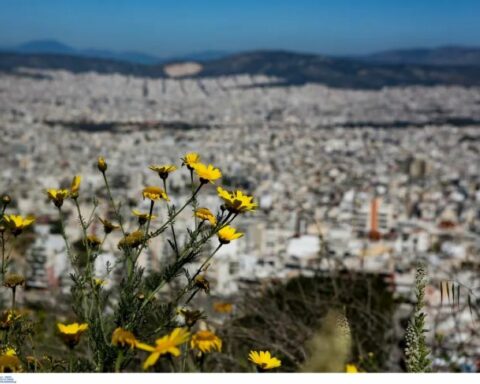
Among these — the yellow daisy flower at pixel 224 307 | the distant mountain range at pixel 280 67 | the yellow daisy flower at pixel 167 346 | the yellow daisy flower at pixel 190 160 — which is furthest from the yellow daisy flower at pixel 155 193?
the distant mountain range at pixel 280 67

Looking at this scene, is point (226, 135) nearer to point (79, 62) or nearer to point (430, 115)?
point (79, 62)

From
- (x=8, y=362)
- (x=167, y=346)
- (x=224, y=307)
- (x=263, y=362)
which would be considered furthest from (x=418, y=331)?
(x=224, y=307)

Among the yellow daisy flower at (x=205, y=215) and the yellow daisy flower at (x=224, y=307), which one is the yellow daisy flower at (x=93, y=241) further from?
the yellow daisy flower at (x=224, y=307)

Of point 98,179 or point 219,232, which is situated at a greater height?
point 219,232

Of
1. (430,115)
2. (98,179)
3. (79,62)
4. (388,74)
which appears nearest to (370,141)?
(388,74)

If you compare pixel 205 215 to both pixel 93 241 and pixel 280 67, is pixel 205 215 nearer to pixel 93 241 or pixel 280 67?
pixel 93 241

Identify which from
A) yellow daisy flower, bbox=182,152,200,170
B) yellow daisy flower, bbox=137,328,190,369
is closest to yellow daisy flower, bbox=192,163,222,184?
yellow daisy flower, bbox=182,152,200,170
